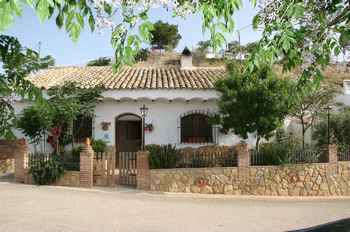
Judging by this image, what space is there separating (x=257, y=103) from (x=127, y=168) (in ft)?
16.5

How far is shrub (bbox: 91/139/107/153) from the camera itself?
1706 cm

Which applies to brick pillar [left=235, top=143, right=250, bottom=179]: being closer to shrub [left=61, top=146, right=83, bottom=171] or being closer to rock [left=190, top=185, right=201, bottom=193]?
Result: rock [left=190, top=185, right=201, bottom=193]

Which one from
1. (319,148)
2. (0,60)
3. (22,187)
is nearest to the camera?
(0,60)

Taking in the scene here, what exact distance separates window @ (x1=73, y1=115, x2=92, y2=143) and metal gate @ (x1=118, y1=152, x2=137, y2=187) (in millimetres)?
4195

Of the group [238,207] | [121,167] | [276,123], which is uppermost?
[276,123]

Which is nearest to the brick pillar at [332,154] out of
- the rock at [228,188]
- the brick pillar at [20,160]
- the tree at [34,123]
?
the rock at [228,188]

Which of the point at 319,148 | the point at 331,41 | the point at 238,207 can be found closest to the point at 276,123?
the point at 319,148

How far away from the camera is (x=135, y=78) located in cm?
1992

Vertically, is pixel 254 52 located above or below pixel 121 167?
above

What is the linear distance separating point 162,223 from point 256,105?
6394 millimetres

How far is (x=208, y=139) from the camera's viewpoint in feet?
59.5

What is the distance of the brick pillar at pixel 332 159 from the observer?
14930 millimetres

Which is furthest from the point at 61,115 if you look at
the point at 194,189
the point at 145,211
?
the point at 145,211

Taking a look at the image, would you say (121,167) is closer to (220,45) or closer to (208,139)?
(208,139)
